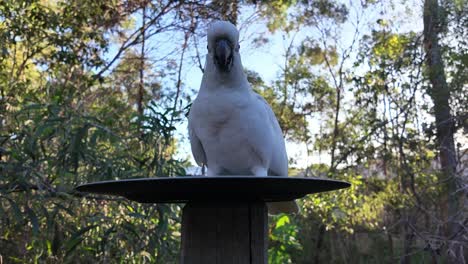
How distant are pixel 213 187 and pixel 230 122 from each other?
1.49 ft

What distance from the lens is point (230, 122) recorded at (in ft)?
4.90

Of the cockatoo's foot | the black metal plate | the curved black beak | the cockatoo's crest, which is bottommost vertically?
the black metal plate

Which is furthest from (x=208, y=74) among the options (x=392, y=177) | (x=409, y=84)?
(x=392, y=177)

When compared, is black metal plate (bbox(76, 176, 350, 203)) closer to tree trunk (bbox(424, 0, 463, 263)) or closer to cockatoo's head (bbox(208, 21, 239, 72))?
cockatoo's head (bbox(208, 21, 239, 72))

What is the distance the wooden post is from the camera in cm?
123

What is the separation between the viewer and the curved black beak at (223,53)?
1.40 m

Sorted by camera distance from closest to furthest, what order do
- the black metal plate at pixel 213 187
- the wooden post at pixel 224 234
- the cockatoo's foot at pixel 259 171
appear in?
the black metal plate at pixel 213 187, the wooden post at pixel 224 234, the cockatoo's foot at pixel 259 171

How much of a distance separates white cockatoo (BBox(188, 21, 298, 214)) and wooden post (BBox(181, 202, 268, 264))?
0.27 meters

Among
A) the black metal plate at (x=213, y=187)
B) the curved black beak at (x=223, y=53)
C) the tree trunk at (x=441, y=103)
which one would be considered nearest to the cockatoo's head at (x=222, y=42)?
the curved black beak at (x=223, y=53)

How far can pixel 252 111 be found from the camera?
4.96 feet

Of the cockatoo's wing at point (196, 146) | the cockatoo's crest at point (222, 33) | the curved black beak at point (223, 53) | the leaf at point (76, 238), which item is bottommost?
the leaf at point (76, 238)

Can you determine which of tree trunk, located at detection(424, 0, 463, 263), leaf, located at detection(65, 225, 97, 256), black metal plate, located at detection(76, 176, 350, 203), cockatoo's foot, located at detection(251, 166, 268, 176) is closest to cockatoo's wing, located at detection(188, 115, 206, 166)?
cockatoo's foot, located at detection(251, 166, 268, 176)

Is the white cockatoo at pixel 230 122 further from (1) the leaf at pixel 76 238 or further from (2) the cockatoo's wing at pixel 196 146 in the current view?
(1) the leaf at pixel 76 238

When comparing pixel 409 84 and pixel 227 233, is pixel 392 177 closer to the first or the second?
pixel 409 84
